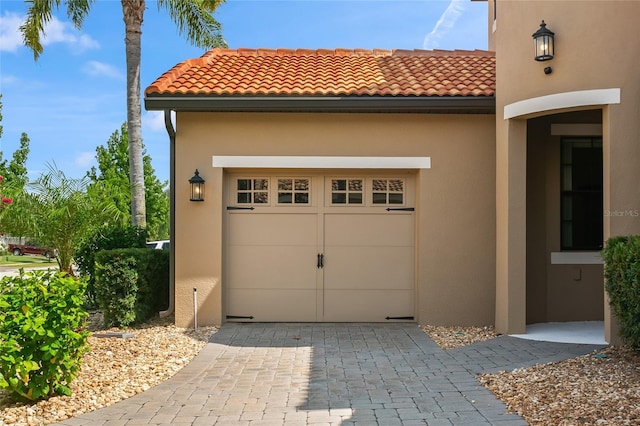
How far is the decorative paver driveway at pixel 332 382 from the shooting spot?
5.26m

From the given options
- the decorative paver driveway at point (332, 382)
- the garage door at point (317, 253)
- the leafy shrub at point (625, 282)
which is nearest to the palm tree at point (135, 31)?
the garage door at point (317, 253)

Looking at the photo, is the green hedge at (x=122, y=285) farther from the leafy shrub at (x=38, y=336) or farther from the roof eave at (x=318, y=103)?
the leafy shrub at (x=38, y=336)

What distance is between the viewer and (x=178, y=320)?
962 cm

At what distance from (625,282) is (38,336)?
601 centimetres

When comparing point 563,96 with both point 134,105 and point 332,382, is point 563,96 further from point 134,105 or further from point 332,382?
point 134,105

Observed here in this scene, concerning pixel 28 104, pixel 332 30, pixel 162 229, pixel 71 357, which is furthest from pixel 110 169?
pixel 71 357

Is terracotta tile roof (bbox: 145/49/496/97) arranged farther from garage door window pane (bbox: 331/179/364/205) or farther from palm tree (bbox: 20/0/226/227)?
palm tree (bbox: 20/0/226/227)

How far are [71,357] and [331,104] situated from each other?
5470 mm

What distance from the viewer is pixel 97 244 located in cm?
1073

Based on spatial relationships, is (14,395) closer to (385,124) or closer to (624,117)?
(385,124)

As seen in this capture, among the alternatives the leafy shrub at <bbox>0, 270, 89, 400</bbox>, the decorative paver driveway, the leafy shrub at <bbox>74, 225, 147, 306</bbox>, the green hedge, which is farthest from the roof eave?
the leafy shrub at <bbox>0, 270, 89, 400</bbox>

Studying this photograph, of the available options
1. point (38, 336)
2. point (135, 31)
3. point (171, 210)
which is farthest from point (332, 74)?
point (38, 336)

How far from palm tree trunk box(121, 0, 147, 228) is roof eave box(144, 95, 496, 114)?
417 cm

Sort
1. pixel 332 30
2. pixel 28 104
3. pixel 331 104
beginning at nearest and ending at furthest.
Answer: pixel 331 104 → pixel 332 30 → pixel 28 104
